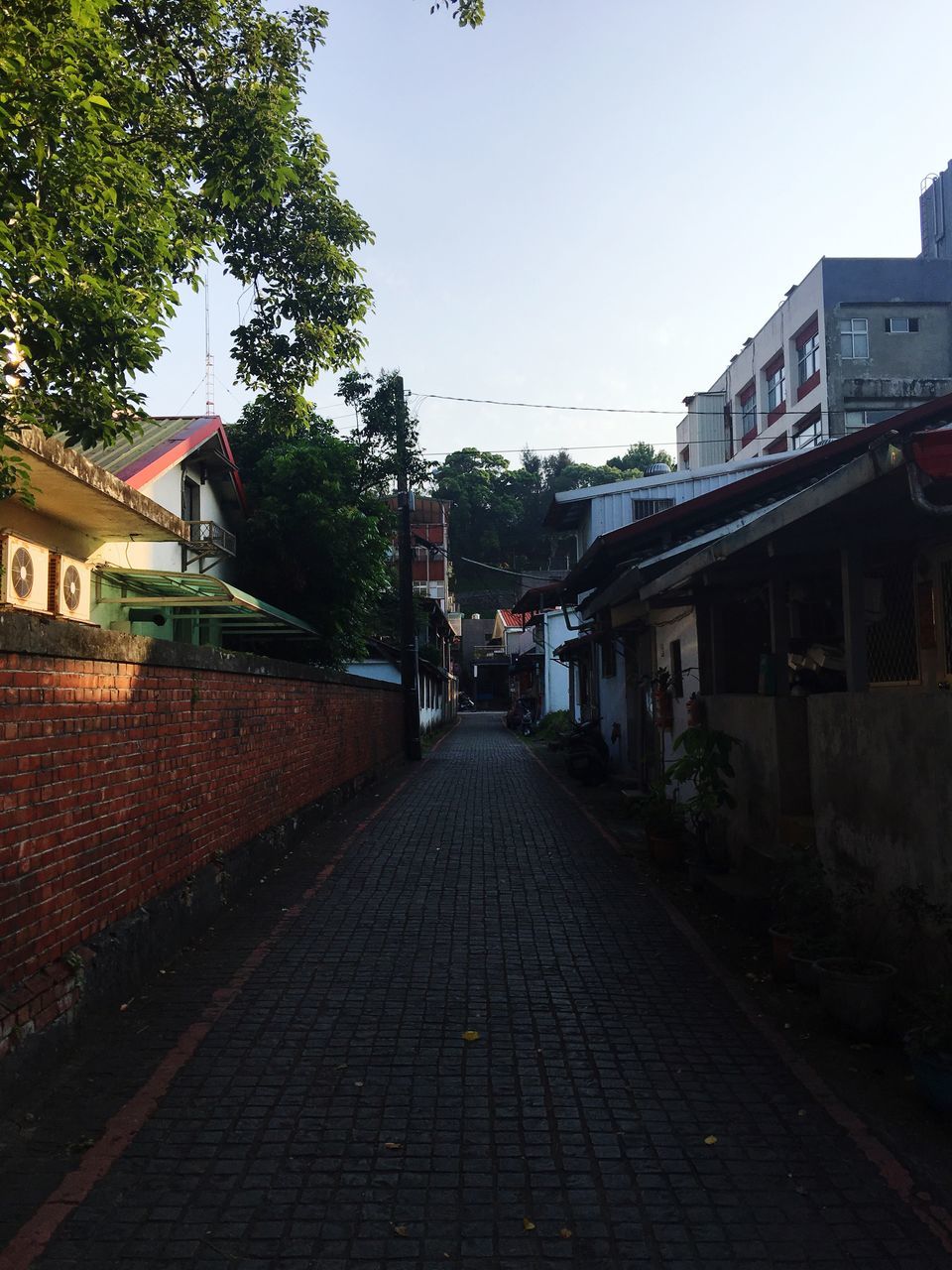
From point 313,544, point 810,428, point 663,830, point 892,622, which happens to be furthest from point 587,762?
point 810,428

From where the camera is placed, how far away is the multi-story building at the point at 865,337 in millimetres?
29578

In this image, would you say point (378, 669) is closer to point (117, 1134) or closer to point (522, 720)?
point (522, 720)

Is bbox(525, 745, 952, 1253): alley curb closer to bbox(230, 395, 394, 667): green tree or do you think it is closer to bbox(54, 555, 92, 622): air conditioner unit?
→ bbox(54, 555, 92, 622): air conditioner unit

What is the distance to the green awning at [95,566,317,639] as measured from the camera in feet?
41.2

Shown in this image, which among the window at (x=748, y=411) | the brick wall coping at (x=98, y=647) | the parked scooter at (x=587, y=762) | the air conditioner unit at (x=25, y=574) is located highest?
the window at (x=748, y=411)

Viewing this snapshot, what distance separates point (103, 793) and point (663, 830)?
604cm

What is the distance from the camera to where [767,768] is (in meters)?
8.64

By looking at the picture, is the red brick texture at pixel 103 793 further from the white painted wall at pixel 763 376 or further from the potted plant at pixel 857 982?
the white painted wall at pixel 763 376

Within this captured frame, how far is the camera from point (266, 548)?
20234mm

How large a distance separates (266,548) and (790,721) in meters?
13.9

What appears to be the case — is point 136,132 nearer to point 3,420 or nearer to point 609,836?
point 3,420

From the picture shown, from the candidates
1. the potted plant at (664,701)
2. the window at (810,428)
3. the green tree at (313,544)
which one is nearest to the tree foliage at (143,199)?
the potted plant at (664,701)

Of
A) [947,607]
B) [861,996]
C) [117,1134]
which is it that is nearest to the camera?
[117,1134]

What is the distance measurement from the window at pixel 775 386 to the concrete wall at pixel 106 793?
92.3 feet
